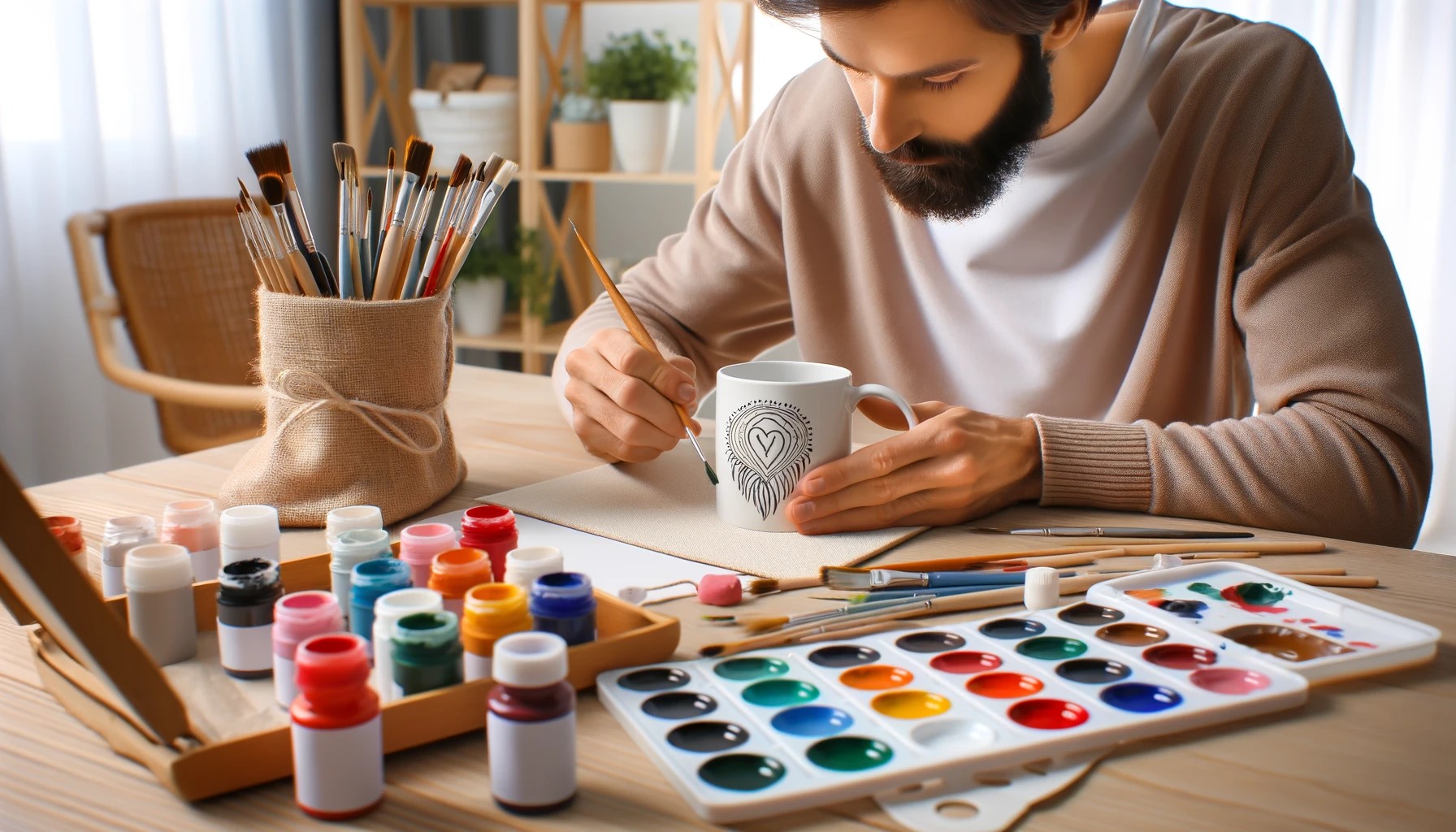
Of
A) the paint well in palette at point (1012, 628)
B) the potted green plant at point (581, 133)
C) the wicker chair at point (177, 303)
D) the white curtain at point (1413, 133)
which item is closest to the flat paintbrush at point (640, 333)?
the paint well in palette at point (1012, 628)

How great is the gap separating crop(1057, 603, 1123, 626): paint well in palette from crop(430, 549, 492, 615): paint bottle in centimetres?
33

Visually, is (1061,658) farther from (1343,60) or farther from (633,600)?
(1343,60)

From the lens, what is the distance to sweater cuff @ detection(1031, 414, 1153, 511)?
3.04 feet

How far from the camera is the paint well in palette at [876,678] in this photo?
577 millimetres

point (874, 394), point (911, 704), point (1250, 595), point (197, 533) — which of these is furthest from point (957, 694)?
point (197, 533)

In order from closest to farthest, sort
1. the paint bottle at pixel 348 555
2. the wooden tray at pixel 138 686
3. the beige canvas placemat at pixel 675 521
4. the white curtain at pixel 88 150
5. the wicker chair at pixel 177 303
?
the wooden tray at pixel 138 686
the paint bottle at pixel 348 555
the beige canvas placemat at pixel 675 521
the wicker chair at pixel 177 303
the white curtain at pixel 88 150

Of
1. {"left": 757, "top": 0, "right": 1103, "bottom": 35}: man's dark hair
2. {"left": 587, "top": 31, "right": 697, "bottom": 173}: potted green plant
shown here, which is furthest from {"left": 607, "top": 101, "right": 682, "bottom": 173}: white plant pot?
{"left": 757, "top": 0, "right": 1103, "bottom": 35}: man's dark hair

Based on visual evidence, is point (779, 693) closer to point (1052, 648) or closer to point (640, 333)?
point (1052, 648)

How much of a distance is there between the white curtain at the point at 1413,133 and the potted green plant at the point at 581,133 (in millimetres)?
538

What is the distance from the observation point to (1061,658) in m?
0.61

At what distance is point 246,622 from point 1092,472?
63 centimetres

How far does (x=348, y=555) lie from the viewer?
65 centimetres

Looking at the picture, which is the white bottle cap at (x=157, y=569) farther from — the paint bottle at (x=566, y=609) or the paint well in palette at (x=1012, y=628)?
the paint well in palette at (x=1012, y=628)

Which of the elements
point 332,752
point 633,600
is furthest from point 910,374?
point 332,752
